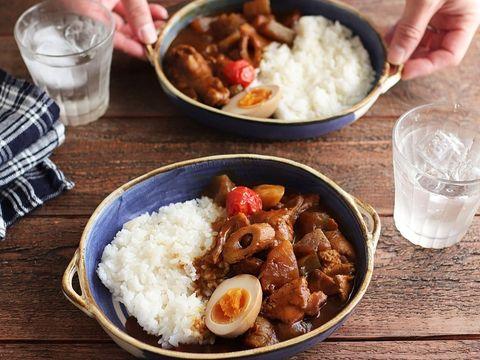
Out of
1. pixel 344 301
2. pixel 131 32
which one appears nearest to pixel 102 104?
pixel 131 32

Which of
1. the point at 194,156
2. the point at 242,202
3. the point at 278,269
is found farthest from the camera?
the point at 194,156

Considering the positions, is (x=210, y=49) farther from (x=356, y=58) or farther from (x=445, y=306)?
(x=445, y=306)

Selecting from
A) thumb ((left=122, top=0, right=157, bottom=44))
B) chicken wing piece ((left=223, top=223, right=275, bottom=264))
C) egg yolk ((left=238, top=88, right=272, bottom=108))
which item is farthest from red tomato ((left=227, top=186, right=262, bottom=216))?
thumb ((left=122, top=0, right=157, bottom=44))

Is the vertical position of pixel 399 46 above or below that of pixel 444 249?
above

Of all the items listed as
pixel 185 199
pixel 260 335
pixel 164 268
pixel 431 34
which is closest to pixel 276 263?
pixel 260 335

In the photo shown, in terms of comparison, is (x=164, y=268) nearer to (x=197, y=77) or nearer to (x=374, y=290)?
(x=374, y=290)

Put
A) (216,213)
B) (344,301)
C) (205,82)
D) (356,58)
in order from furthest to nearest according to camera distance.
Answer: (356,58), (205,82), (216,213), (344,301)

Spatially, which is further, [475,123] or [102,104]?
[102,104]

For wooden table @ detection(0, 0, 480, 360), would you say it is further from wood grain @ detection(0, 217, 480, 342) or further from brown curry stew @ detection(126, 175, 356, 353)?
brown curry stew @ detection(126, 175, 356, 353)

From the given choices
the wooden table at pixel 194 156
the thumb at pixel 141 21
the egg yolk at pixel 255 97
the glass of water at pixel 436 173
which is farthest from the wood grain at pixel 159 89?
the glass of water at pixel 436 173
